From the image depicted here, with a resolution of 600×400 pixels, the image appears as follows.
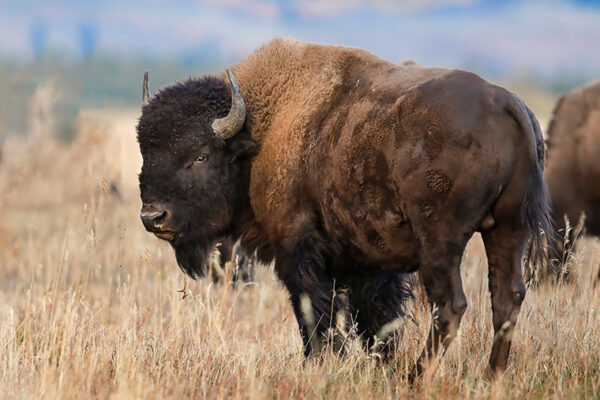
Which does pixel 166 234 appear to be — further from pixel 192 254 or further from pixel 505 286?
pixel 505 286

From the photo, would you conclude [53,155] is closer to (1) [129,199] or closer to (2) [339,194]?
(1) [129,199]

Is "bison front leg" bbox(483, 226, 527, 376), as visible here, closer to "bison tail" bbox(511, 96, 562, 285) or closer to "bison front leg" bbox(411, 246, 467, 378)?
"bison tail" bbox(511, 96, 562, 285)

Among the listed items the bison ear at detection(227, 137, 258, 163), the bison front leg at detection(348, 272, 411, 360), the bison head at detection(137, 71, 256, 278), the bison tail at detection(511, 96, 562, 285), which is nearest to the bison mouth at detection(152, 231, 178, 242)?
the bison head at detection(137, 71, 256, 278)

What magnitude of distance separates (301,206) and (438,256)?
1.10 metres

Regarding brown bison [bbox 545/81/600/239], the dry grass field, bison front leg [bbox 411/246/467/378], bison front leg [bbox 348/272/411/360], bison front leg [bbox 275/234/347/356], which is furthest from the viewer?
brown bison [bbox 545/81/600/239]

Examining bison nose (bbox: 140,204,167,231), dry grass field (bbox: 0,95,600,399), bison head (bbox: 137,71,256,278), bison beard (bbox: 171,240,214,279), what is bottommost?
dry grass field (bbox: 0,95,600,399)

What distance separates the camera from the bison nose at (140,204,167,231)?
17.1ft

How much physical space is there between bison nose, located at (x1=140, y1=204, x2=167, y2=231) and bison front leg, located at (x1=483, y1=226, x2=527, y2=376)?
224 cm

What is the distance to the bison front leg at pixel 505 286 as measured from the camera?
453cm

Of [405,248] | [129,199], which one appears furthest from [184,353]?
[129,199]

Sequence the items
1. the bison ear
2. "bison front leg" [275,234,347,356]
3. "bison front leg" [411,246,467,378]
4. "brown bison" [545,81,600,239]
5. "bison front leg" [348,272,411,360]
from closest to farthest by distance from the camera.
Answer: "bison front leg" [411,246,467,378], "bison front leg" [275,234,347,356], the bison ear, "bison front leg" [348,272,411,360], "brown bison" [545,81,600,239]

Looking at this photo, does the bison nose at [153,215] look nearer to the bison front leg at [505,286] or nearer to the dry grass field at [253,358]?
the dry grass field at [253,358]

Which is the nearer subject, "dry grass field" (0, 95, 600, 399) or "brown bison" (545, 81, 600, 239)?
"dry grass field" (0, 95, 600, 399)

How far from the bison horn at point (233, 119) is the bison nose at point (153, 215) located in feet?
2.24
